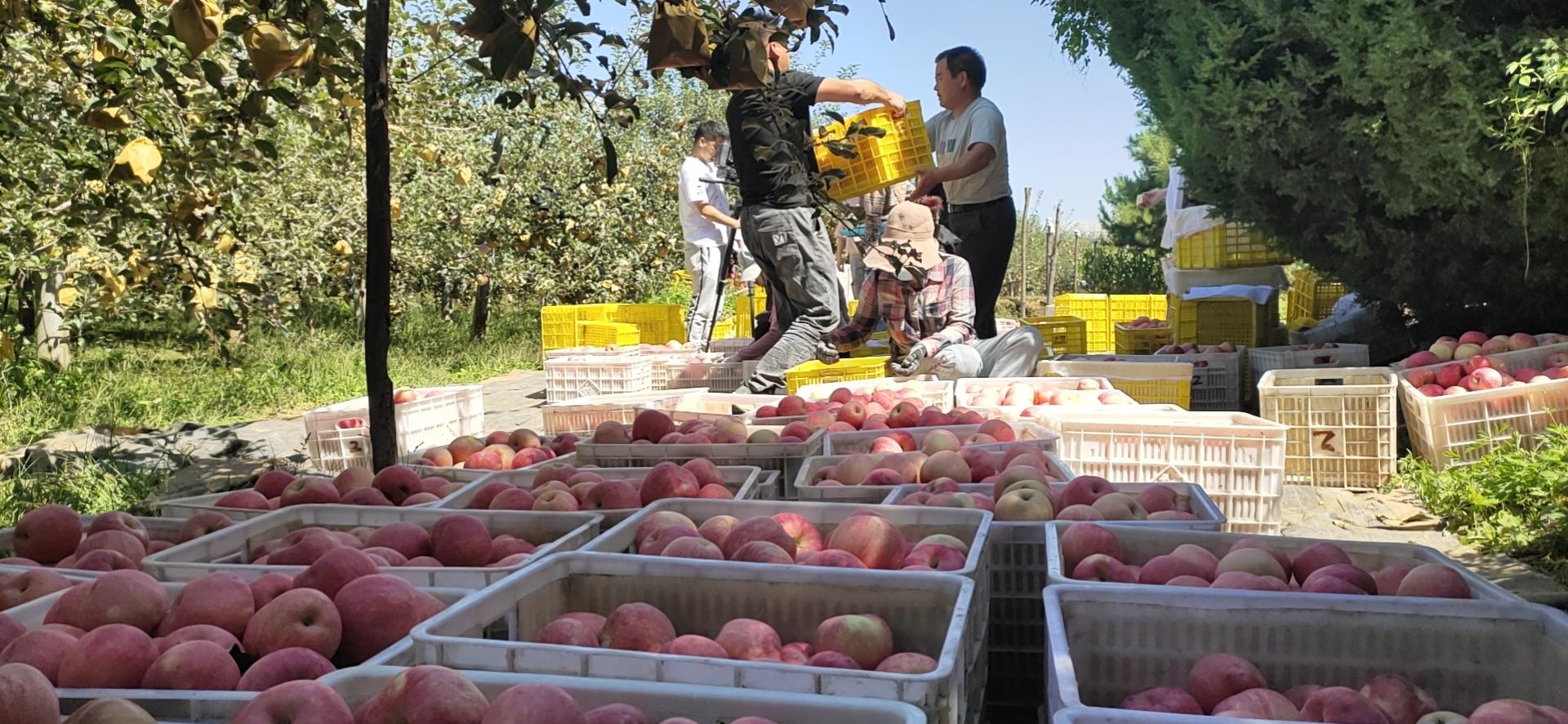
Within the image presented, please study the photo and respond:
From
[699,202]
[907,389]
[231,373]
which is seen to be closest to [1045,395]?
[907,389]

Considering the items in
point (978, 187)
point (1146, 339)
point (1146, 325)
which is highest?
point (978, 187)

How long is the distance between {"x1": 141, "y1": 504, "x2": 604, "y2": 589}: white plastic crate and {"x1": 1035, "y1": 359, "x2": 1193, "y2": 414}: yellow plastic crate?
12.1 feet

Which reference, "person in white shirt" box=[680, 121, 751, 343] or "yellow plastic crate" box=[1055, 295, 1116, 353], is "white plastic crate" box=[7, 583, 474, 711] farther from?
"yellow plastic crate" box=[1055, 295, 1116, 353]

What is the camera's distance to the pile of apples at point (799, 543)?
2191 mm

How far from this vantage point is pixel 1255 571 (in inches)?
83.2

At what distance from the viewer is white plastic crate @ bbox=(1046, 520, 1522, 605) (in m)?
2.10

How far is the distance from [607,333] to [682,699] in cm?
898

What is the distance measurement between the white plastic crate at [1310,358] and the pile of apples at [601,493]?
5.14m

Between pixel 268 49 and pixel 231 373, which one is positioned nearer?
pixel 268 49

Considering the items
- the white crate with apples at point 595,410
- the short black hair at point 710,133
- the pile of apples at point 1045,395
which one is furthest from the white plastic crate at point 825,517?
the short black hair at point 710,133

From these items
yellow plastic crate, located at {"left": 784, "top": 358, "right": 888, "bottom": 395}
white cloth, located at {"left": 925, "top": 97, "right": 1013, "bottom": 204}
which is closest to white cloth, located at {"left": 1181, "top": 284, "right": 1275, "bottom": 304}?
white cloth, located at {"left": 925, "top": 97, "right": 1013, "bottom": 204}

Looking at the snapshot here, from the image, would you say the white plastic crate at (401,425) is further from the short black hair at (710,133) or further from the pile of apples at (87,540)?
the short black hair at (710,133)

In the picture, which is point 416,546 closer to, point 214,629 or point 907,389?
point 214,629

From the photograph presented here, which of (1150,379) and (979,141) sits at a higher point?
(979,141)
